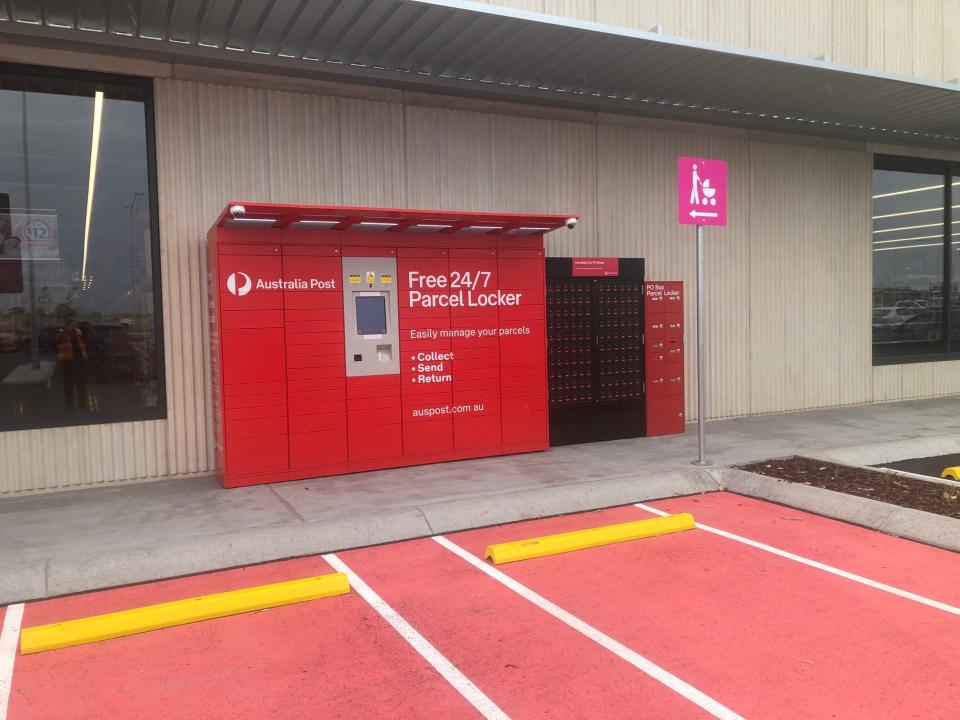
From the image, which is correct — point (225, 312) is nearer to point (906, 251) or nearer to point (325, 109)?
point (325, 109)

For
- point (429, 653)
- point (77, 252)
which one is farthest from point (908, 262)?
point (77, 252)

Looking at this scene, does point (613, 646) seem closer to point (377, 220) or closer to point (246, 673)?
point (246, 673)

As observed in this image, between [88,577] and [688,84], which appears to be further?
[688,84]

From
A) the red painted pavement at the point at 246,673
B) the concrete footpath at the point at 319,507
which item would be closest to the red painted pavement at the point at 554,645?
the red painted pavement at the point at 246,673

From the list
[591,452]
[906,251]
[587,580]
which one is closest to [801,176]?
[906,251]

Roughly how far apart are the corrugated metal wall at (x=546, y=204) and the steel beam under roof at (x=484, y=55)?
46 cm

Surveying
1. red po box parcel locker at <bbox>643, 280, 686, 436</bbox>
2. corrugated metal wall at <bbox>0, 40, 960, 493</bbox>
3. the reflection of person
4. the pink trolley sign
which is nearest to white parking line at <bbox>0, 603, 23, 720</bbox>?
→ corrugated metal wall at <bbox>0, 40, 960, 493</bbox>

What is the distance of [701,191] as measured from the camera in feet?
27.5

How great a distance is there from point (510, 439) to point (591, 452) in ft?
3.72

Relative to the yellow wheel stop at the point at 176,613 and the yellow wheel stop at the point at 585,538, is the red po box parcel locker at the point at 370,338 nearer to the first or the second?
the yellow wheel stop at the point at 585,538

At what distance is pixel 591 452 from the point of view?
376 inches

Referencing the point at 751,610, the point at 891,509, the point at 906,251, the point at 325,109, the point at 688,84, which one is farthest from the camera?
the point at 906,251

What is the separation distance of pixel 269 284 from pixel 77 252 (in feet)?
7.18

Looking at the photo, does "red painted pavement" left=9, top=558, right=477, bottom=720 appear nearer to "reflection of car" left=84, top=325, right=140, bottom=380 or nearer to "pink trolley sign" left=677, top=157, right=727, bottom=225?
"reflection of car" left=84, top=325, right=140, bottom=380
